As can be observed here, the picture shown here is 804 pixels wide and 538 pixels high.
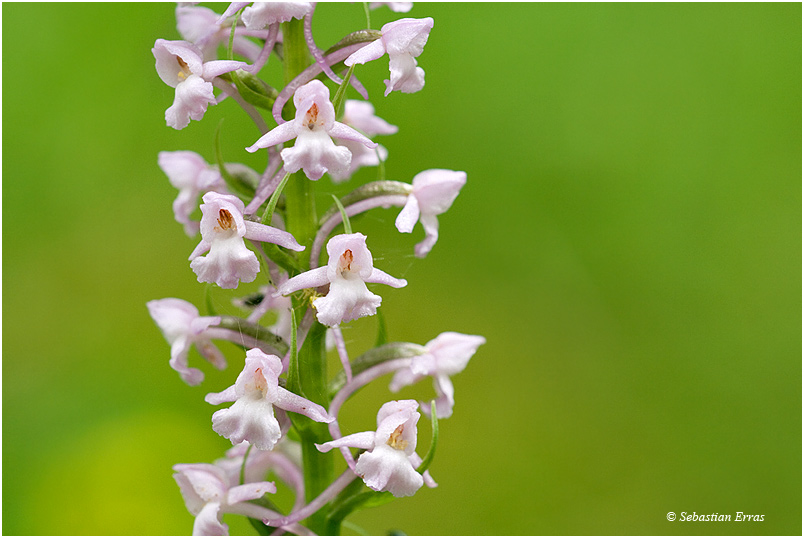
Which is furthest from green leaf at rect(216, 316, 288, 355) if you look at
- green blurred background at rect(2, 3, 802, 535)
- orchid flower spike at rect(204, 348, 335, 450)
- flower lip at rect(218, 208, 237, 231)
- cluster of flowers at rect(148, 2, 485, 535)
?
green blurred background at rect(2, 3, 802, 535)

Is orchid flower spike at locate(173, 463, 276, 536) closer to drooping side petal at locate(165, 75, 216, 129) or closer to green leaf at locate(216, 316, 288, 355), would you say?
green leaf at locate(216, 316, 288, 355)

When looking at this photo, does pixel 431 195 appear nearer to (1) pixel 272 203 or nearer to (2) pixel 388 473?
(1) pixel 272 203

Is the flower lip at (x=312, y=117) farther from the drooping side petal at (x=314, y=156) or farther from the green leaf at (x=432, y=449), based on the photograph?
the green leaf at (x=432, y=449)

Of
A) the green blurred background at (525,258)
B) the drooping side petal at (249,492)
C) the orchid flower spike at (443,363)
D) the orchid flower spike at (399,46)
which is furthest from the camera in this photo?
the green blurred background at (525,258)

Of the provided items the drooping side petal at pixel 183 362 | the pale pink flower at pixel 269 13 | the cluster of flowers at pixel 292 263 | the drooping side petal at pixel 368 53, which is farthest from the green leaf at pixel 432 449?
the pale pink flower at pixel 269 13

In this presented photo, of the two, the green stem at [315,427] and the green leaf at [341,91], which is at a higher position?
the green leaf at [341,91]

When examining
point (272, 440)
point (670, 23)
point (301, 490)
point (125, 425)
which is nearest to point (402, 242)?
point (125, 425)
